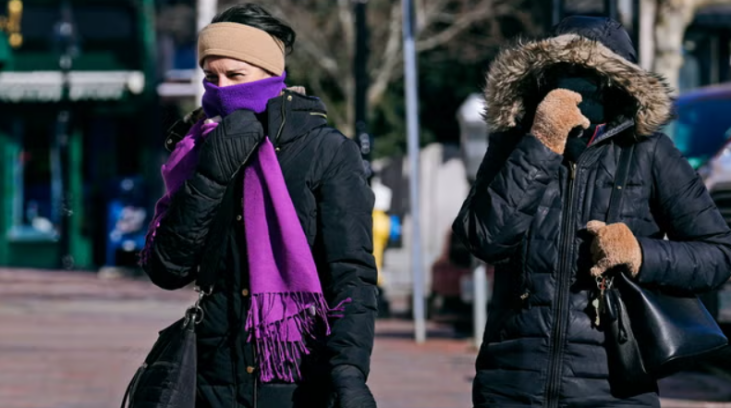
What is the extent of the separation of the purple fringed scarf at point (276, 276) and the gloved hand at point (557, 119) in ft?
2.15

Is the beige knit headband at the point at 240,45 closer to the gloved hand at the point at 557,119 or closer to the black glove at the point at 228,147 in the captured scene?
the black glove at the point at 228,147

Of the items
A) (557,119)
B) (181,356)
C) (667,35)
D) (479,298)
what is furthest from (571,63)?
(667,35)

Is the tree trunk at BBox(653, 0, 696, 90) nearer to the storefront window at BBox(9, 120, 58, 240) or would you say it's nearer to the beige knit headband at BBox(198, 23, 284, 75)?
the storefront window at BBox(9, 120, 58, 240)

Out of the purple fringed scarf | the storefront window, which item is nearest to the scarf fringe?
the purple fringed scarf

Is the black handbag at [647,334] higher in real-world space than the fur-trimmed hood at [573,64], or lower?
lower

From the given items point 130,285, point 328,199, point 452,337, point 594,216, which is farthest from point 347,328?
point 130,285

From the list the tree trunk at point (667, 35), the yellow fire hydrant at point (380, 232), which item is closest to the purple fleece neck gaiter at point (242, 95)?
the yellow fire hydrant at point (380, 232)

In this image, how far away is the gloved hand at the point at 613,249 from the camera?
3750 mm

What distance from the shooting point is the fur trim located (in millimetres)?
3910

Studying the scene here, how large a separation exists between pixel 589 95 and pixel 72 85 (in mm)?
26461

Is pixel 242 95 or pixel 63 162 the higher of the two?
pixel 242 95

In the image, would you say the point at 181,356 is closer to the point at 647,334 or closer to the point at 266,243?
the point at 266,243

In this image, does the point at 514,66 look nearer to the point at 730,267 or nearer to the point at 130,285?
the point at 730,267

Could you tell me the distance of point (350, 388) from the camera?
3654 millimetres
